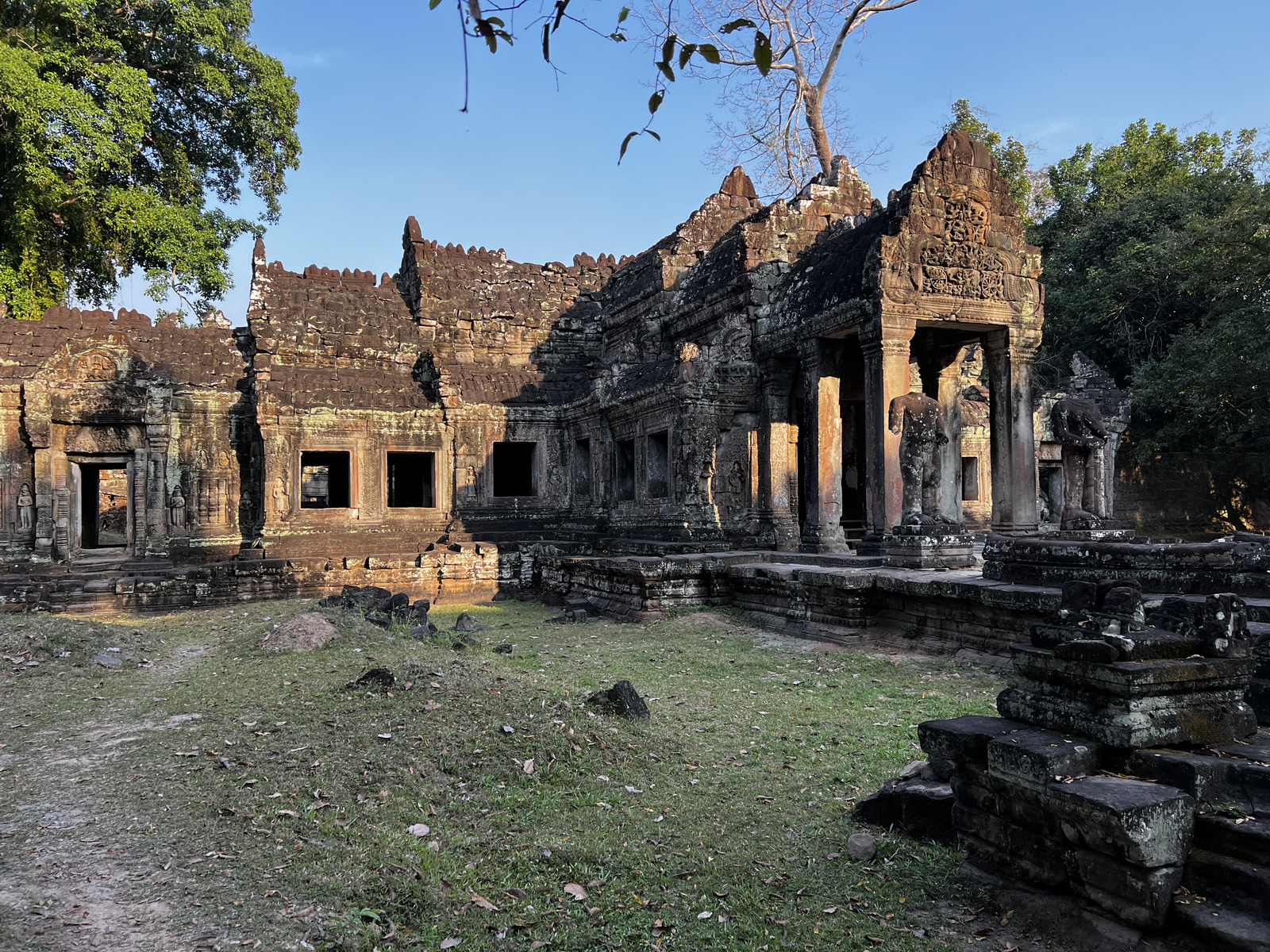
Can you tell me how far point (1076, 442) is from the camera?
10891mm

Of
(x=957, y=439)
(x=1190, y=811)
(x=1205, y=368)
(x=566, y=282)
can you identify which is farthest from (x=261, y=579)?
(x=1205, y=368)

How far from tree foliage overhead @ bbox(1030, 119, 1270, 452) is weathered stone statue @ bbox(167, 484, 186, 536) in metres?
22.3

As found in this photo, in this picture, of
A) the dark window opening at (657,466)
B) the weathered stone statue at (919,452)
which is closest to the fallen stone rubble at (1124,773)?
the weathered stone statue at (919,452)

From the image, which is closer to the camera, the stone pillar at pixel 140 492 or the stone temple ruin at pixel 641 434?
the stone temple ruin at pixel 641 434

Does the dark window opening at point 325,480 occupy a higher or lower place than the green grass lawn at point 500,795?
higher

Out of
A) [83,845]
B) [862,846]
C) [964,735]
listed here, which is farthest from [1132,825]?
[83,845]

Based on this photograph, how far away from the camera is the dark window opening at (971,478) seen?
64.6ft

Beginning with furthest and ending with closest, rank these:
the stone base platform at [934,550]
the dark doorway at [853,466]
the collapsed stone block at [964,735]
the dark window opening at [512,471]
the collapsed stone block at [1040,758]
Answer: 1. the dark window opening at [512,471]
2. the dark doorway at [853,466]
3. the stone base platform at [934,550]
4. the collapsed stone block at [964,735]
5. the collapsed stone block at [1040,758]

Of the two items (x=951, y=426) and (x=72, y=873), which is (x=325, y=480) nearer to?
(x=951, y=426)

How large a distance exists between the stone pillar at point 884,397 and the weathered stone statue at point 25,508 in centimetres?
1479

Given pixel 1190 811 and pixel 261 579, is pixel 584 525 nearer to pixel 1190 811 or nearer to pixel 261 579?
pixel 261 579

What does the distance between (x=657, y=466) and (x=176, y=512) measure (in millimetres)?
9148

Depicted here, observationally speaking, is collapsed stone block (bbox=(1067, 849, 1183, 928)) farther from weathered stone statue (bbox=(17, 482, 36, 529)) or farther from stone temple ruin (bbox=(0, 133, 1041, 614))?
weathered stone statue (bbox=(17, 482, 36, 529))

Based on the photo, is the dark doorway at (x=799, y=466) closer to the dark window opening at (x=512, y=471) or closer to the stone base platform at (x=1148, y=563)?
the stone base platform at (x=1148, y=563)
